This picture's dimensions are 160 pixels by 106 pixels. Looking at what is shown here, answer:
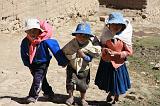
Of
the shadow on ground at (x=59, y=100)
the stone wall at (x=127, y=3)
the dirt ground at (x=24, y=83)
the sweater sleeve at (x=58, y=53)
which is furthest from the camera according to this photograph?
the stone wall at (x=127, y=3)

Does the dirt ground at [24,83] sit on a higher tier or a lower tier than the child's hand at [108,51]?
lower

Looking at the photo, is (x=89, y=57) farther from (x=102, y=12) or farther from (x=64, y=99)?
(x=102, y=12)

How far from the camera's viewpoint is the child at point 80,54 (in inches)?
210

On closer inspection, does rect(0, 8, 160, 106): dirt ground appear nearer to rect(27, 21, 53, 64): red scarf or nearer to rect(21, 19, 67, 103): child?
rect(21, 19, 67, 103): child

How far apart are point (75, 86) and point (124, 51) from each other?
76cm

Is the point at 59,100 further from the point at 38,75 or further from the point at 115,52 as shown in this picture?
the point at 115,52

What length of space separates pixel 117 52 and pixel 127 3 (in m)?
9.28

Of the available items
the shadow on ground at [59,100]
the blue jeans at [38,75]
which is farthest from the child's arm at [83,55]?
the shadow on ground at [59,100]

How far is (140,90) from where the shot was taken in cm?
723

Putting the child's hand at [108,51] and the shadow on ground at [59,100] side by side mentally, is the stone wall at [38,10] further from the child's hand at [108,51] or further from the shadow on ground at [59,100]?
the child's hand at [108,51]

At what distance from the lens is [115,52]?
17.9 feet

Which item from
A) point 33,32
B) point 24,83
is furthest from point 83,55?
point 24,83

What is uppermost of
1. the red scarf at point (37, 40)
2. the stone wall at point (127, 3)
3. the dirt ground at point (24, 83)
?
the red scarf at point (37, 40)

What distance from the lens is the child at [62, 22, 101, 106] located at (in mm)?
5335
